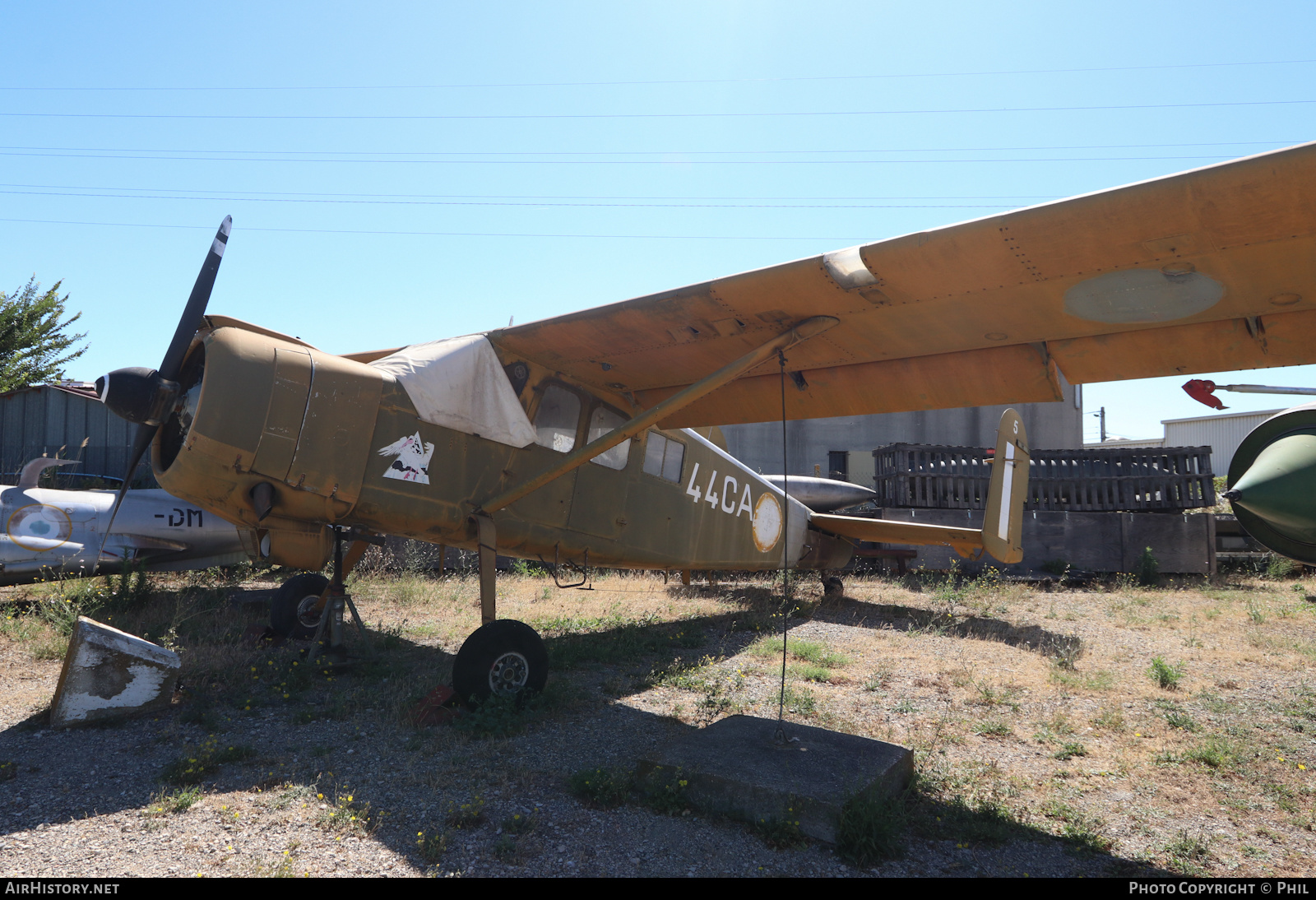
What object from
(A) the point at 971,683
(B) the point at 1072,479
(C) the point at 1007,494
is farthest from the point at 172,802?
(B) the point at 1072,479

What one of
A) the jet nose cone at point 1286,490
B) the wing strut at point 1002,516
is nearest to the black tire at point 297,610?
the jet nose cone at point 1286,490

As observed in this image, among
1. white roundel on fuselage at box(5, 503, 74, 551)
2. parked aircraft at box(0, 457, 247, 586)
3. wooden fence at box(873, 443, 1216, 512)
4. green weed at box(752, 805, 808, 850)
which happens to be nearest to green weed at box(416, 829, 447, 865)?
green weed at box(752, 805, 808, 850)

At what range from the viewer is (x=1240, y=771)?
421 centimetres

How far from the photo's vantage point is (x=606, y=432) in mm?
6523

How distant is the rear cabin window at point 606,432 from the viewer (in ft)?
21.3

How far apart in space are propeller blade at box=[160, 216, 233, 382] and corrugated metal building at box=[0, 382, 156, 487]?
14.5 m

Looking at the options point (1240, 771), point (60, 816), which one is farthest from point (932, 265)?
point (60, 816)

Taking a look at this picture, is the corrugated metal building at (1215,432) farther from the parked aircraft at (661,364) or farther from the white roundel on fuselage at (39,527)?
the white roundel on fuselage at (39,527)

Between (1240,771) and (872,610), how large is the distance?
5696 millimetres

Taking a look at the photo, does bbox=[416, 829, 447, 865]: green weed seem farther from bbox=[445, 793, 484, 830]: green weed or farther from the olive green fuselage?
the olive green fuselage

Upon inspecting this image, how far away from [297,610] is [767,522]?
562 cm

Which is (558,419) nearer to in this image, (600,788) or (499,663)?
(499,663)

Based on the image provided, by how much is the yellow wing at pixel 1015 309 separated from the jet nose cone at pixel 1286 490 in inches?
35.7

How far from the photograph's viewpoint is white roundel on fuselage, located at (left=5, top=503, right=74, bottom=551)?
8336 mm
